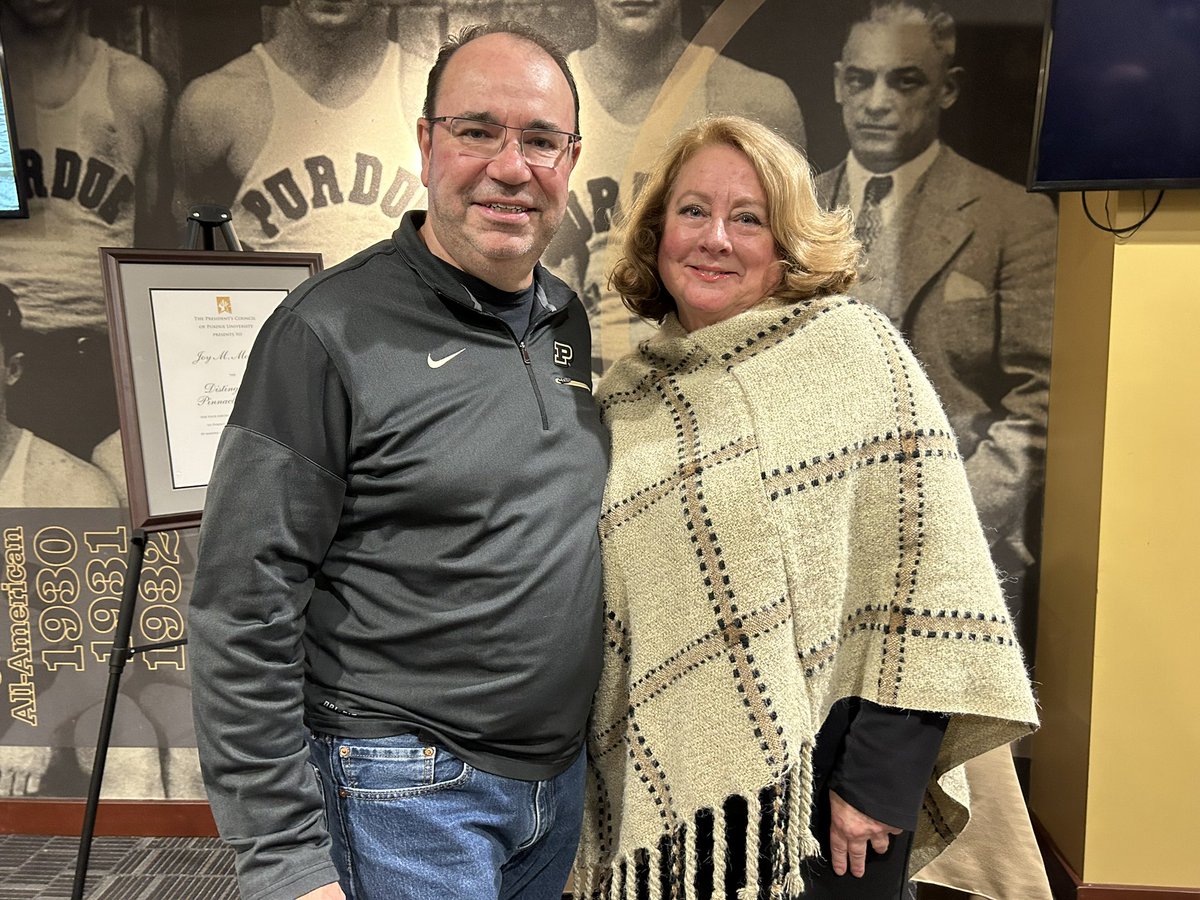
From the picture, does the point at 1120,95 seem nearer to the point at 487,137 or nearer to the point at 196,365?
the point at 487,137

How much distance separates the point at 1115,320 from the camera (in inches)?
85.5

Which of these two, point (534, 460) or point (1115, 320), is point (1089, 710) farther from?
point (534, 460)

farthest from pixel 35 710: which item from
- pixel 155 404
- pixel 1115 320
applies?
pixel 1115 320

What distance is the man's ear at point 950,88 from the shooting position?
2434 mm

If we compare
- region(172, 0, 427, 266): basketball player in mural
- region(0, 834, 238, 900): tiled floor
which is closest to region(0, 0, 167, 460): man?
region(172, 0, 427, 266): basketball player in mural

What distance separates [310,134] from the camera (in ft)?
8.38

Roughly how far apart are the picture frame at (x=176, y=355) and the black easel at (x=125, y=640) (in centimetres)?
9

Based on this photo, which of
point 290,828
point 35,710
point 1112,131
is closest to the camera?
point 290,828

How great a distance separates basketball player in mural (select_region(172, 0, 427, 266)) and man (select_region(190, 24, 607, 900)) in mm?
1417

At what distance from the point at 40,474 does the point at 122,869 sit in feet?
4.18

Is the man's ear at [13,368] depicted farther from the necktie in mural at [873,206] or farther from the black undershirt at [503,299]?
the necktie in mural at [873,206]

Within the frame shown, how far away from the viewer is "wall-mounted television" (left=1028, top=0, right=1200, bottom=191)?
1.99 metres

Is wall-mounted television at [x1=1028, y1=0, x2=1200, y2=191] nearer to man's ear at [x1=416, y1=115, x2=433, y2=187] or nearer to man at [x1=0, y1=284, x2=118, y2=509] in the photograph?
man's ear at [x1=416, y1=115, x2=433, y2=187]

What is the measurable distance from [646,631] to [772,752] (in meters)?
0.26
